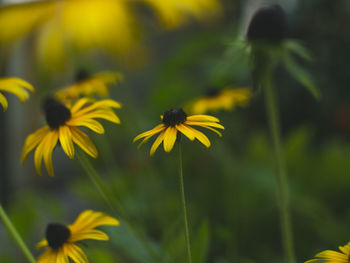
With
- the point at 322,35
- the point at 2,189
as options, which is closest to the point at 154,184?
the point at 322,35

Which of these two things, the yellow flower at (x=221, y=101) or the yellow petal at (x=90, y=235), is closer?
the yellow petal at (x=90, y=235)

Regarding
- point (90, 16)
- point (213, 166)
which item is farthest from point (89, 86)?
point (213, 166)

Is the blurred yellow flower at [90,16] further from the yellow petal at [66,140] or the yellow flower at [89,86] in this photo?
the yellow petal at [66,140]

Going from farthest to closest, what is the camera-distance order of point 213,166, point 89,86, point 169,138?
point 213,166, point 89,86, point 169,138

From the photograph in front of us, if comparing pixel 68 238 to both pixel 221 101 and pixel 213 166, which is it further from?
pixel 213 166

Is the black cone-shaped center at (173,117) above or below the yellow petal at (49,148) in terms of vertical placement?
above

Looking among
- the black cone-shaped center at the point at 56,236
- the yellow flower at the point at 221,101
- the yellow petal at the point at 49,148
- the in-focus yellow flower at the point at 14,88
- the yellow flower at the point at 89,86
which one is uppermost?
the yellow flower at the point at 221,101

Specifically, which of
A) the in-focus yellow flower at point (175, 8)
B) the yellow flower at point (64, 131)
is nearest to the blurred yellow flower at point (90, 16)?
the in-focus yellow flower at point (175, 8)
